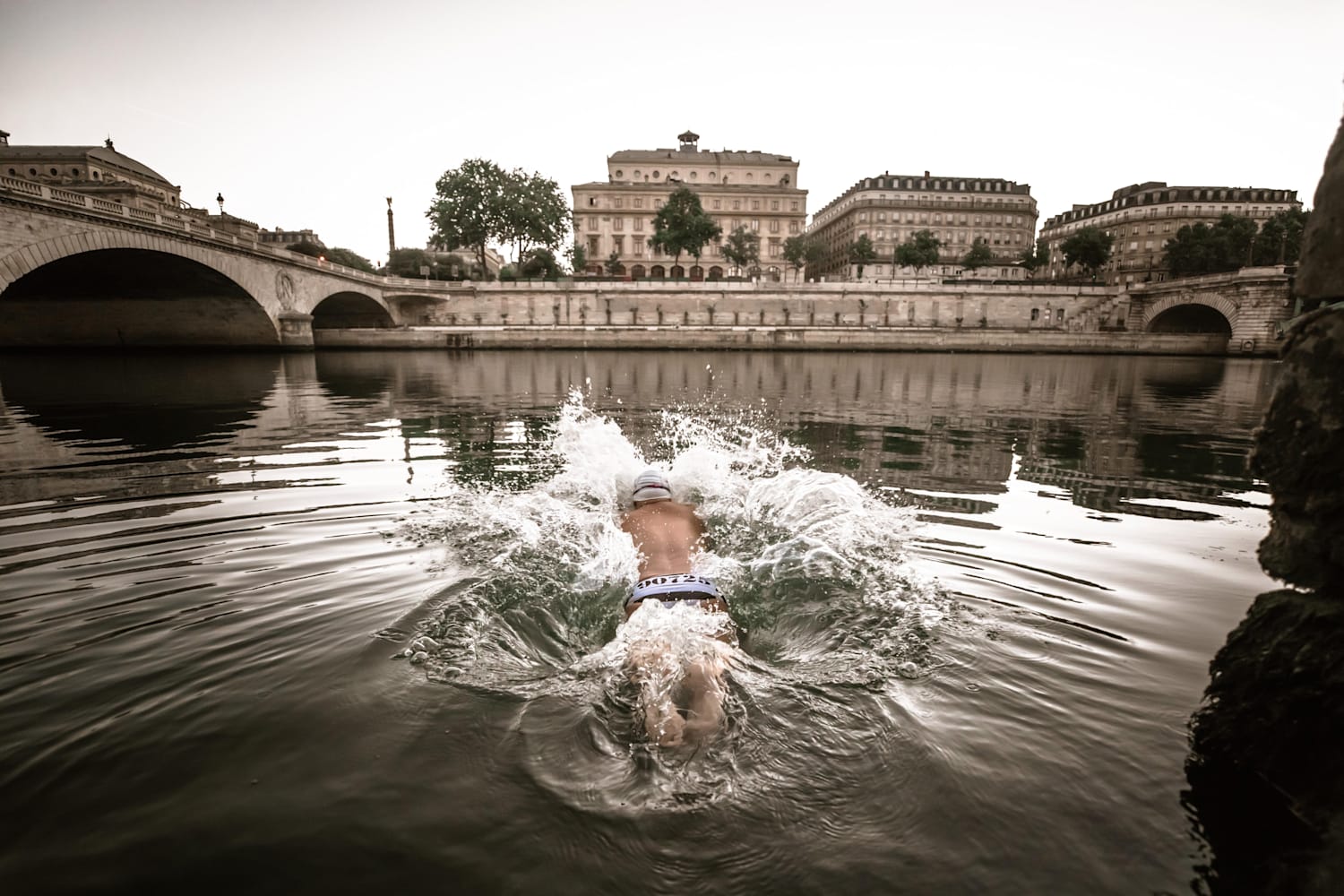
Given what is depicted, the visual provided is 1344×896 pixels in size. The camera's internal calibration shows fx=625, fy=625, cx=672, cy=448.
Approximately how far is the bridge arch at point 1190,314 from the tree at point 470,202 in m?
65.5

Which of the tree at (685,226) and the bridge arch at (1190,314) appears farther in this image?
the tree at (685,226)

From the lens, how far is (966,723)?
3311 mm

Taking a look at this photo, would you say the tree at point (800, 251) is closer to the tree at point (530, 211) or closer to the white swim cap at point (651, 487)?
the tree at point (530, 211)

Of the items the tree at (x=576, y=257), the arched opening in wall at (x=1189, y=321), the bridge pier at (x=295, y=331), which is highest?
the tree at (x=576, y=257)

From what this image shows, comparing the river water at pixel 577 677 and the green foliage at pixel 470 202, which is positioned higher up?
the green foliage at pixel 470 202

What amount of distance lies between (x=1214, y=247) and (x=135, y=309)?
105620 mm

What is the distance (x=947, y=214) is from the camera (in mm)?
104062

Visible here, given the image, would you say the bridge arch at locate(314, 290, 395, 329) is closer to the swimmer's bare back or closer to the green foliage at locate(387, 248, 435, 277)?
the green foliage at locate(387, 248, 435, 277)

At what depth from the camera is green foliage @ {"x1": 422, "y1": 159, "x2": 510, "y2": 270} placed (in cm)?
6994

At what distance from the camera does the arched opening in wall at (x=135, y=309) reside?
3312 centimetres

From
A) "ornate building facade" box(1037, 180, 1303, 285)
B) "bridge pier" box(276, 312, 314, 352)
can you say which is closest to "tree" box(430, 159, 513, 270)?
"bridge pier" box(276, 312, 314, 352)

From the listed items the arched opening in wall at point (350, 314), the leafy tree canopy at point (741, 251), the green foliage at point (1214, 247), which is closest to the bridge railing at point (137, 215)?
the arched opening in wall at point (350, 314)

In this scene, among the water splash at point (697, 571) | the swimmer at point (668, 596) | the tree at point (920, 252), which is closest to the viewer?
the swimmer at point (668, 596)

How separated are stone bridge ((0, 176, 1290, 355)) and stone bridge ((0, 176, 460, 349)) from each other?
0.08m
